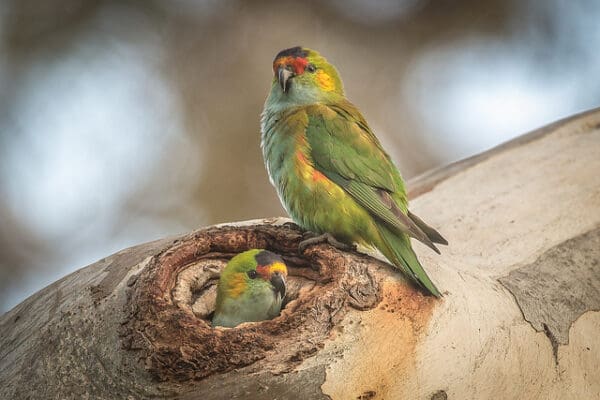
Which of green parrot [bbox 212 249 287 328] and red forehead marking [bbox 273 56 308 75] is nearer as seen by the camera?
green parrot [bbox 212 249 287 328]

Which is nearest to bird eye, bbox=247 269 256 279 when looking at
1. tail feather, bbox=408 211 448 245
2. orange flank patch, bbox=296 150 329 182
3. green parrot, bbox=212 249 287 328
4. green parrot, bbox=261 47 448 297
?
green parrot, bbox=212 249 287 328

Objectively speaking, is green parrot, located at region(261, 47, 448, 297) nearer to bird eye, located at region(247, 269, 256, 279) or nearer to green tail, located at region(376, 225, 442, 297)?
green tail, located at region(376, 225, 442, 297)

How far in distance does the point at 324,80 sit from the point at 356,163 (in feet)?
2.30

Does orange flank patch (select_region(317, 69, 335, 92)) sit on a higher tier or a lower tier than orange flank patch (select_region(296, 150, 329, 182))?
higher

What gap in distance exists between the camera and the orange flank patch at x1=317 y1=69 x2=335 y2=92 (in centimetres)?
339

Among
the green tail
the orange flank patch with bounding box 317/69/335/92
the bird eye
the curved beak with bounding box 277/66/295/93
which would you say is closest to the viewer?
the green tail

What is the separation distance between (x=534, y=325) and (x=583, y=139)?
160 centimetres

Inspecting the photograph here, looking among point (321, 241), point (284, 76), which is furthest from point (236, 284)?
point (284, 76)

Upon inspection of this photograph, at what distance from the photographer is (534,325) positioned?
236cm

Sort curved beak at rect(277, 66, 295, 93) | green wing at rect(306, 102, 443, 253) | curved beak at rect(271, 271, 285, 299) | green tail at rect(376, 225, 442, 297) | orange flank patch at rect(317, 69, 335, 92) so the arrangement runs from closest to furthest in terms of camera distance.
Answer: green tail at rect(376, 225, 442, 297) → curved beak at rect(271, 271, 285, 299) → green wing at rect(306, 102, 443, 253) → curved beak at rect(277, 66, 295, 93) → orange flank patch at rect(317, 69, 335, 92)

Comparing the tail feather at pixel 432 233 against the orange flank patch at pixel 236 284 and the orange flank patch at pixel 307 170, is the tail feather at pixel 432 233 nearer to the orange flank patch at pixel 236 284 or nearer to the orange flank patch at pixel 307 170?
the orange flank patch at pixel 307 170

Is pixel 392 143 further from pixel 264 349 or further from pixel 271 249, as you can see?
pixel 264 349

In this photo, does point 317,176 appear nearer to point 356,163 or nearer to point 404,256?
point 356,163

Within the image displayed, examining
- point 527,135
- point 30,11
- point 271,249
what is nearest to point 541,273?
point 271,249
